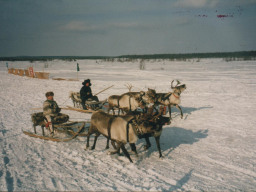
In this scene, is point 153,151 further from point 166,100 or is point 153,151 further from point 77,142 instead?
point 166,100

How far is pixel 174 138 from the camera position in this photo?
643 cm

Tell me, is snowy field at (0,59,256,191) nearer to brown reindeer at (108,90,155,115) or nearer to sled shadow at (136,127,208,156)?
sled shadow at (136,127,208,156)

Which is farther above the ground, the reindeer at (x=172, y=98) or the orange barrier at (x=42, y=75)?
the orange barrier at (x=42, y=75)

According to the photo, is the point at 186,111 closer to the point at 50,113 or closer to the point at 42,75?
the point at 50,113

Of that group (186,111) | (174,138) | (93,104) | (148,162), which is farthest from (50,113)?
(186,111)

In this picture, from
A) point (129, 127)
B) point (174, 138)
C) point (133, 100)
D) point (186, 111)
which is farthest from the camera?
point (186, 111)

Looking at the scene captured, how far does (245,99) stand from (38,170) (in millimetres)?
10529

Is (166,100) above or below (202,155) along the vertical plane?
above

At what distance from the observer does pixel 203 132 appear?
6879 millimetres

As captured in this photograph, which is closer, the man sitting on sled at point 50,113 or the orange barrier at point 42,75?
the man sitting on sled at point 50,113

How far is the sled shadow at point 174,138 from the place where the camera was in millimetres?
5711

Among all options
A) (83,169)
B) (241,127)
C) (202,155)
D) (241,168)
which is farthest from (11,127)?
(241,127)

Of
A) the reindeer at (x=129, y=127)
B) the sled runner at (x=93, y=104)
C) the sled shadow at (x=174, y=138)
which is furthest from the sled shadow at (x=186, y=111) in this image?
the reindeer at (x=129, y=127)

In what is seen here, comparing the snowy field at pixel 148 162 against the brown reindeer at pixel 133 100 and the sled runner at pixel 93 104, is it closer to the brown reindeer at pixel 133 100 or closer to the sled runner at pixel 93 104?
the brown reindeer at pixel 133 100
